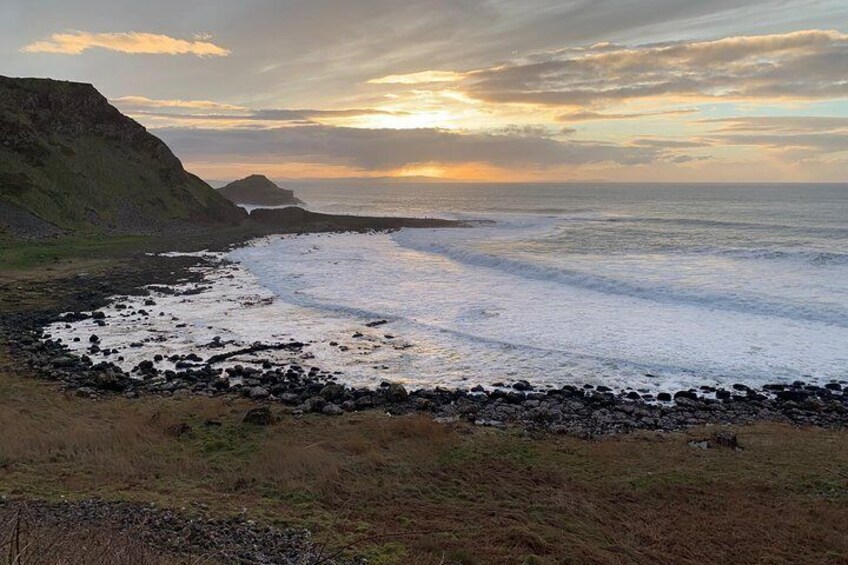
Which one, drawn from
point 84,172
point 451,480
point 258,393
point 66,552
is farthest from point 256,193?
point 66,552

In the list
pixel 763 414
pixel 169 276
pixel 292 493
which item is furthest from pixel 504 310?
pixel 169 276

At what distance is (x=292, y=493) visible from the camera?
1038 cm

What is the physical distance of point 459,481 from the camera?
36.8 feet

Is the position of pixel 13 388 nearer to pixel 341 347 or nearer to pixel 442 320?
pixel 341 347

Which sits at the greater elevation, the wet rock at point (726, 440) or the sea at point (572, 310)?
the sea at point (572, 310)

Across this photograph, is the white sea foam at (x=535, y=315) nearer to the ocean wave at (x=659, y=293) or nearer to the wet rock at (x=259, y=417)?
the ocean wave at (x=659, y=293)

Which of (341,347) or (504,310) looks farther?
(504,310)

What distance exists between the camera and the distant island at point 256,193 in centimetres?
14738

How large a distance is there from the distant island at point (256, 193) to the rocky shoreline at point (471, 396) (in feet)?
429

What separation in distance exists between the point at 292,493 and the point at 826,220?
285 feet

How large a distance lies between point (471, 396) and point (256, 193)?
143 meters

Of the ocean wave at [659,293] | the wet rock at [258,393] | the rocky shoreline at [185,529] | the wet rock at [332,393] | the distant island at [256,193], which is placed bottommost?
the wet rock at [258,393]

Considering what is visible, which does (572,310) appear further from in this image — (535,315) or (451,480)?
(451,480)

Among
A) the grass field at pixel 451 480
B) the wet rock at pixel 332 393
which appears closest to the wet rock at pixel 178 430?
the grass field at pixel 451 480
